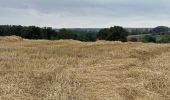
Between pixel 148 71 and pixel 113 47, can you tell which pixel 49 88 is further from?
pixel 113 47

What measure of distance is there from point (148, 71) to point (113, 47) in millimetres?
12749

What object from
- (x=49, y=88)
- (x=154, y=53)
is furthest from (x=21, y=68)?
(x=154, y=53)

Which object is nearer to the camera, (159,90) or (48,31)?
(159,90)

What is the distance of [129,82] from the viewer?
15.6 meters

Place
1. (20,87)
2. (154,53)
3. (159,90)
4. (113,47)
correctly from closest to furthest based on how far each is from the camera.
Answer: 1. (20,87)
2. (159,90)
3. (154,53)
4. (113,47)

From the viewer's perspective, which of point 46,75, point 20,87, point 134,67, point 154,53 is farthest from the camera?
point 154,53

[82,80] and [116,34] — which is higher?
[82,80]

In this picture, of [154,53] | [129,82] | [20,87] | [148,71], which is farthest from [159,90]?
[154,53]

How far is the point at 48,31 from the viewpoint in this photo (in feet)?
303

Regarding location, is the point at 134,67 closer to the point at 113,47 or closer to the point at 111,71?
the point at 111,71

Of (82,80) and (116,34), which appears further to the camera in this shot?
(116,34)

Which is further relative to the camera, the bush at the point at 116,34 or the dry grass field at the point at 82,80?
the bush at the point at 116,34

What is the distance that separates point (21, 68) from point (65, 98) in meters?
6.75

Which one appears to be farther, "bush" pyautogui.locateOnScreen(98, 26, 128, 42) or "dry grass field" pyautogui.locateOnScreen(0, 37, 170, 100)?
"bush" pyautogui.locateOnScreen(98, 26, 128, 42)
